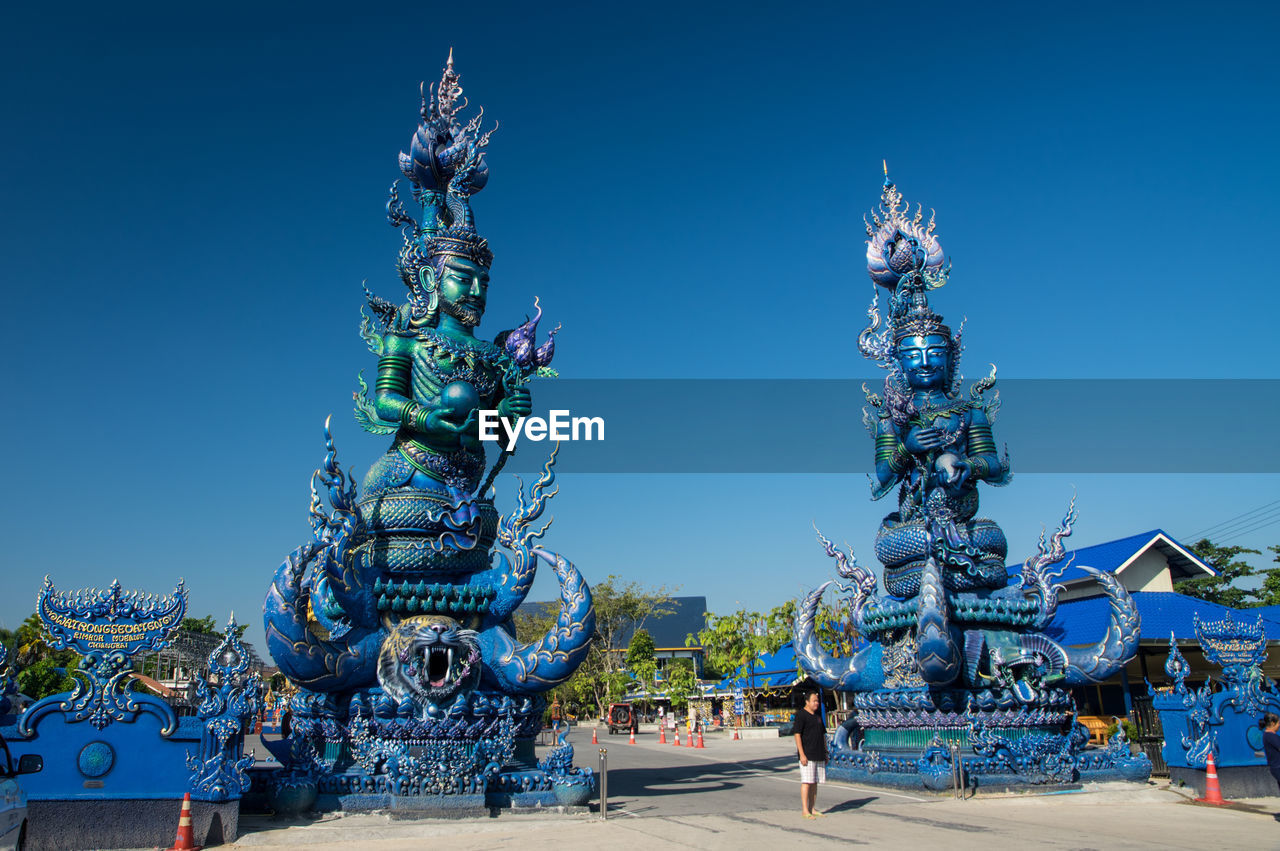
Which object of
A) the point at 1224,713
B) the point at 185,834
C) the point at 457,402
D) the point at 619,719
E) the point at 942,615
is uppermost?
the point at 457,402

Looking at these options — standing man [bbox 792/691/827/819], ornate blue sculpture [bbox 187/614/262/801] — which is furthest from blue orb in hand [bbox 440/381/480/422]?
standing man [bbox 792/691/827/819]

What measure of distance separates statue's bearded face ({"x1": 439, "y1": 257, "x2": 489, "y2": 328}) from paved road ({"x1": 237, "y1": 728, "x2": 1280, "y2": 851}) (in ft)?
26.4

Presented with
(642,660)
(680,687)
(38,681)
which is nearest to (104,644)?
(38,681)

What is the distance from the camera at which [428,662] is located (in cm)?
1245

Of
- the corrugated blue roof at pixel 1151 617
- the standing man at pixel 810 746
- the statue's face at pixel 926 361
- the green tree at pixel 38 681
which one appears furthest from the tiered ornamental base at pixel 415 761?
the green tree at pixel 38 681

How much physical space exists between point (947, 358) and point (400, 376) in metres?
10.2

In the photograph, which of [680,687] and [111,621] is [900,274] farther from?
[680,687]

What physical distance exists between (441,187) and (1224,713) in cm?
1567

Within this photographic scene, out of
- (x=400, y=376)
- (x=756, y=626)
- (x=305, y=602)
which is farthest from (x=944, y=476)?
(x=756, y=626)

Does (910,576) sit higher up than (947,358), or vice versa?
(947,358)

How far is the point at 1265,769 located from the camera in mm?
12836

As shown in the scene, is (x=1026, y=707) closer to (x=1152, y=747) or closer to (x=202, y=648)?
(x=1152, y=747)

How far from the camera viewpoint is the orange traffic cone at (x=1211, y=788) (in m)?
12.2

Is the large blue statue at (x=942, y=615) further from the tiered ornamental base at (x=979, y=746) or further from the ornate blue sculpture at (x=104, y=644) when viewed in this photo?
the ornate blue sculpture at (x=104, y=644)
